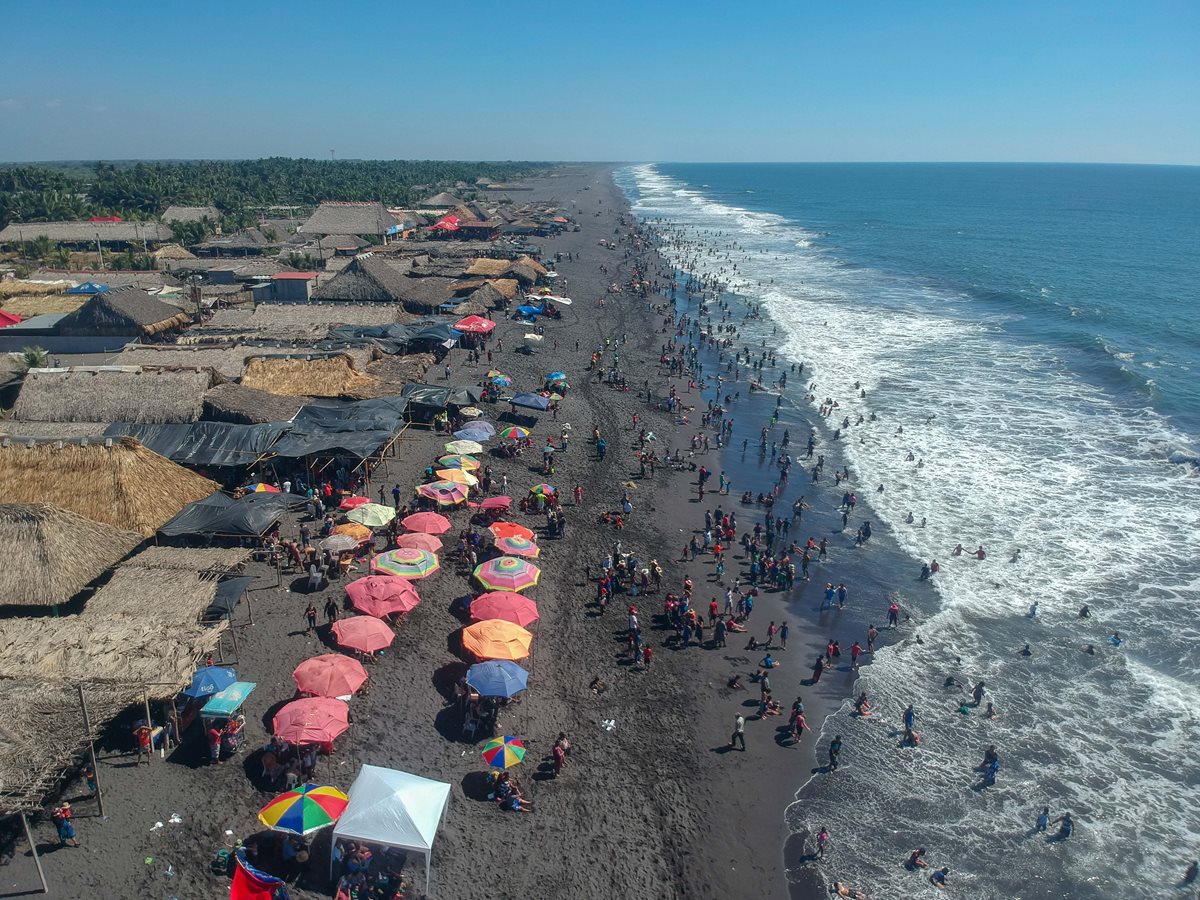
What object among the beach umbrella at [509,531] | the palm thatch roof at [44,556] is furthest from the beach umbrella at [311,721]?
the beach umbrella at [509,531]

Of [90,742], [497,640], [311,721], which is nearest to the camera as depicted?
[90,742]

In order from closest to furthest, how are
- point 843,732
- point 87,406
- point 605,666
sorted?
point 843,732 → point 605,666 → point 87,406

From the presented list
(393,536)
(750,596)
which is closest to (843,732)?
(750,596)

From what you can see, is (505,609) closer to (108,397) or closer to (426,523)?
(426,523)

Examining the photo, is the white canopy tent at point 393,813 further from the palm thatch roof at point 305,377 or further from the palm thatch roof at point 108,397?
the palm thatch roof at point 305,377

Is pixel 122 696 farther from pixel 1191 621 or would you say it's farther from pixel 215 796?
pixel 1191 621

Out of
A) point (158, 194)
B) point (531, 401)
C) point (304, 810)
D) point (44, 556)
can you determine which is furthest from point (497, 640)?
point (158, 194)
